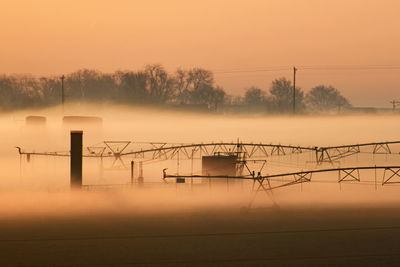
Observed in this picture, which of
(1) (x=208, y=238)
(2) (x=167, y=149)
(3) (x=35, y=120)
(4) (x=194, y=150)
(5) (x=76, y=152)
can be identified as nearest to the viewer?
(1) (x=208, y=238)

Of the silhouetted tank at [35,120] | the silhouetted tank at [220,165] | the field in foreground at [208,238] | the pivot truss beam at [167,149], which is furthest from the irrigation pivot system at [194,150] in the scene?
the field in foreground at [208,238]

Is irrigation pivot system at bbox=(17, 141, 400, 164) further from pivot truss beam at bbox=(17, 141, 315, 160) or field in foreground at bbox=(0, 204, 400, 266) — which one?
field in foreground at bbox=(0, 204, 400, 266)

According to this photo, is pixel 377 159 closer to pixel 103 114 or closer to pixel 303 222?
pixel 103 114

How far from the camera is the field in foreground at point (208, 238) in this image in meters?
47.0

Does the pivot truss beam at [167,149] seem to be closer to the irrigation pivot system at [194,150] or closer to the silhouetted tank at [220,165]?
the irrigation pivot system at [194,150]

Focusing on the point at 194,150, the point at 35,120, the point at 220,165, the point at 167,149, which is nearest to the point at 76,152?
the point at 220,165

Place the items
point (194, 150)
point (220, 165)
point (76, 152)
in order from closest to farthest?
point (76, 152), point (220, 165), point (194, 150)

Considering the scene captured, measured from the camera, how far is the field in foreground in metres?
47.0

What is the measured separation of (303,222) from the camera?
224 ft

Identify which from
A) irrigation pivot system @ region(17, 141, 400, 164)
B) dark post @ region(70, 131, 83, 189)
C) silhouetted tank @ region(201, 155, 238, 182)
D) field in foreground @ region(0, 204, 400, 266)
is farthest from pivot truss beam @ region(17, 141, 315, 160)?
field in foreground @ region(0, 204, 400, 266)

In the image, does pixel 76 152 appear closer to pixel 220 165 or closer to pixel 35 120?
pixel 220 165

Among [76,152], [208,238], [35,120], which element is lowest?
[208,238]

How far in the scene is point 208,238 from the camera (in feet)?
189

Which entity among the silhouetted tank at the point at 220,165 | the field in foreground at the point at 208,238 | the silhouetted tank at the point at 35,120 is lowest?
the field in foreground at the point at 208,238
